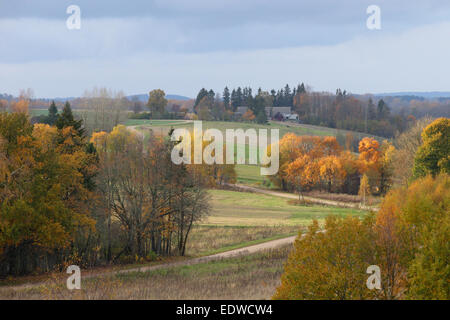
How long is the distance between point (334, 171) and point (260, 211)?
22151mm

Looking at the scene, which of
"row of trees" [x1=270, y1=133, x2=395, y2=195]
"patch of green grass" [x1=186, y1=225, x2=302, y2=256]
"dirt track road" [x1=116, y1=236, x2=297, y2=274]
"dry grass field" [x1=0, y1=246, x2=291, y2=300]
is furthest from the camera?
"row of trees" [x1=270, y1=133, x2=395, y2=195]

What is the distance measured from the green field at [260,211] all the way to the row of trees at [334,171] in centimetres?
875

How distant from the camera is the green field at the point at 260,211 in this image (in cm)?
4978

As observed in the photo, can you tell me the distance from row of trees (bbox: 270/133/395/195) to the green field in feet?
28.7

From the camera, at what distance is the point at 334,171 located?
76.0m

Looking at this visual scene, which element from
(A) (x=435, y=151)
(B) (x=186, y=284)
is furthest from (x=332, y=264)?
(A) (x=435, y=151)

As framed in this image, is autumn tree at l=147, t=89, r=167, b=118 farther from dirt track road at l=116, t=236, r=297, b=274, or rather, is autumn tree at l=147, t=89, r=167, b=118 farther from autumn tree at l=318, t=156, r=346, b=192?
dirt track road at l=116, t=236, r=297, b=274

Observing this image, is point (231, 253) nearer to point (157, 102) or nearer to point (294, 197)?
point (294, 197)

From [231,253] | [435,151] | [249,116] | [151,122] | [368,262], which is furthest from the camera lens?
[249,116]

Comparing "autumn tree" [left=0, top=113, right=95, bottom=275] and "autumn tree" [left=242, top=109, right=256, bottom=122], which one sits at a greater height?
"autumn tree" [left=242, top=109, right=256, bottom=122]

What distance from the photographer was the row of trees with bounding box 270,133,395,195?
7606cm

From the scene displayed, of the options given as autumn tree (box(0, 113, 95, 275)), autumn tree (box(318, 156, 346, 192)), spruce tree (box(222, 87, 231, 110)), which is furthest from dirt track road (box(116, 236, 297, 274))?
spruce tree (box(222, 87, 231, 110))
